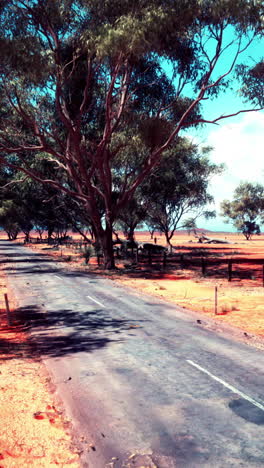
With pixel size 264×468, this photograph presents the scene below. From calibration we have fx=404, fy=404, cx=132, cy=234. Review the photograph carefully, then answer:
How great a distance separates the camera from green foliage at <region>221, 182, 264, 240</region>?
277 feet

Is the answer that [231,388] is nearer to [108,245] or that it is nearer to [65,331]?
[65,331]

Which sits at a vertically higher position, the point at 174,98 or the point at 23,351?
the point at 174,98

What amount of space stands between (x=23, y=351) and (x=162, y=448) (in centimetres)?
548

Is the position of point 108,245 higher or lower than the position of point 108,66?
lower

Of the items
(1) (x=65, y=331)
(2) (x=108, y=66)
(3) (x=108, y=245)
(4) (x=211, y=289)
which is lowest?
Result: (4) (x=211, y=289)

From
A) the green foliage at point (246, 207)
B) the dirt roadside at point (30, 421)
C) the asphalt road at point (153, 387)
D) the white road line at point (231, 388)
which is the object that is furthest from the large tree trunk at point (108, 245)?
the green foliage at point (246, 207)

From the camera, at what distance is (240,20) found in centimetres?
1989

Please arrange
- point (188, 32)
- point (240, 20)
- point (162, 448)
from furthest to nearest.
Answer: point (188, 32) < point (240, 20) < point (162, 448)

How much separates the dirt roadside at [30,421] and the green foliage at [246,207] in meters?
80.9

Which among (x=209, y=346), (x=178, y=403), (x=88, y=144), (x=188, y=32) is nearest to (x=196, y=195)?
(x=88, y=144)

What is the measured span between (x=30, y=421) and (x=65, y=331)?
18.1 ft

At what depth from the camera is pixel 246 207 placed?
86.0 m

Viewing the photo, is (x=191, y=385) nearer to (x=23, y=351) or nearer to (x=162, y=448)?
(x=162, y=448)

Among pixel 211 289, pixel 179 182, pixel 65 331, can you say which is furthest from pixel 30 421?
pixel 179 182
